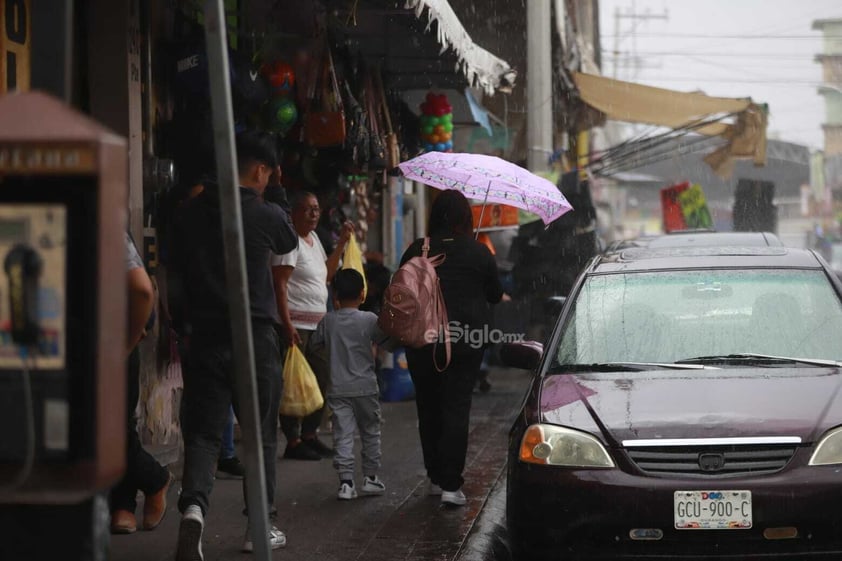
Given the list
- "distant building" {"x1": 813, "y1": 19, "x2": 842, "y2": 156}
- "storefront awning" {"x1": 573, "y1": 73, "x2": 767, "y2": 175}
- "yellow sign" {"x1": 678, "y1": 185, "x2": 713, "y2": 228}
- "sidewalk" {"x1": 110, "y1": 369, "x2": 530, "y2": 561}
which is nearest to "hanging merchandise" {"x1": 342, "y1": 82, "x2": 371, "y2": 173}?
Answer: "sidewalk" {"x1": 110, "y1": 369, "x2": 530, "y2": 561}

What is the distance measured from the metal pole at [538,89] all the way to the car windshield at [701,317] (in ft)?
25.4

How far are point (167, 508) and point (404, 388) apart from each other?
19.7ft

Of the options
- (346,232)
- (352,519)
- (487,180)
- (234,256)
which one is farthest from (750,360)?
(346,232)

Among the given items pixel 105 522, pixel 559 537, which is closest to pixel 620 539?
pixel 559 537

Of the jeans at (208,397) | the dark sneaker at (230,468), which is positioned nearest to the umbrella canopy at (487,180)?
the dark sneaker at (230,468)

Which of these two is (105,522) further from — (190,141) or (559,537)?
(190,141)

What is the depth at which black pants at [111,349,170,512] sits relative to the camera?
623 centimetres

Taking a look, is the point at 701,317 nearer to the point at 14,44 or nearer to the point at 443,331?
the point at 443,331

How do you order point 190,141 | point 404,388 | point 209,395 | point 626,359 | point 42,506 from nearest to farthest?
point 42,506 < point 209,395 < point 626,359 < point 190,141 < point 404,388

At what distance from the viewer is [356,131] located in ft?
32.9

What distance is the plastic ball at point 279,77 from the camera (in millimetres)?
8945

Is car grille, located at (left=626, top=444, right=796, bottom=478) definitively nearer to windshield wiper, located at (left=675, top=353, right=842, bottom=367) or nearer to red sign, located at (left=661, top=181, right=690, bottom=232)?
windshield wiper, located at (left=675, top=353, right=842, bottom=367)

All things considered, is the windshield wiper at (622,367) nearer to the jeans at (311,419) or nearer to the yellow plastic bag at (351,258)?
the jeans at (311,419)

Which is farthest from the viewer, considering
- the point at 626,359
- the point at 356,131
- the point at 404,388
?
the point at 404,388
